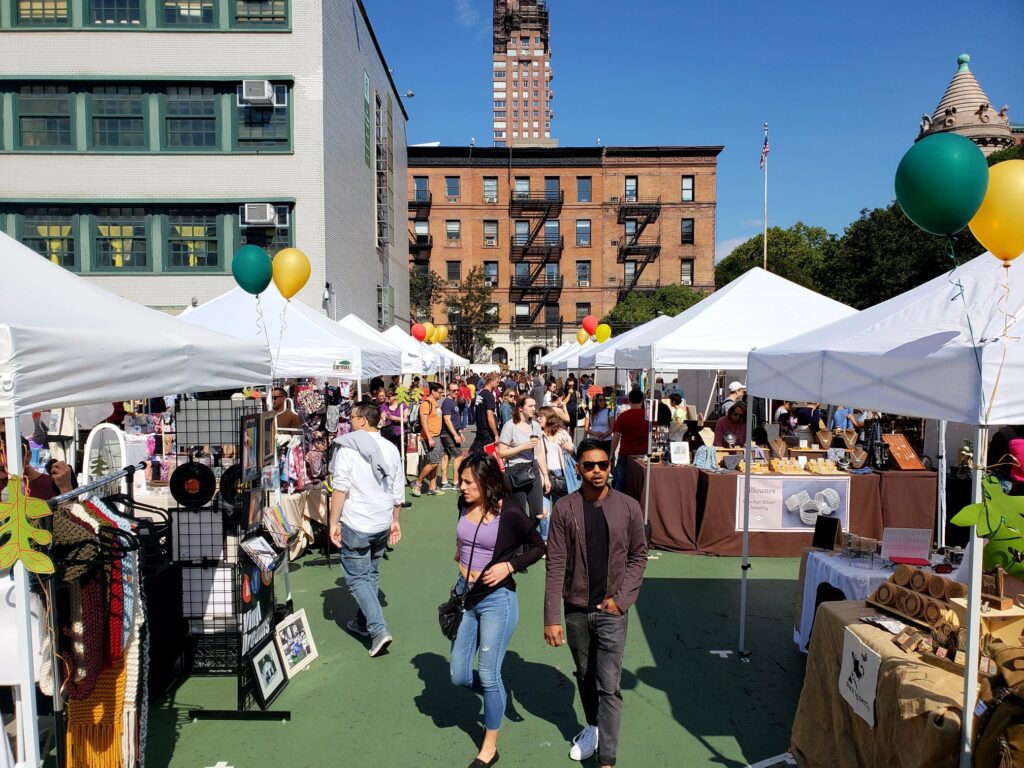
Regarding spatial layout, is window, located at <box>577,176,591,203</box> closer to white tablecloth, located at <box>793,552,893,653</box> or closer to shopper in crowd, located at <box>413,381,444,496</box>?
shopper in crowd, located at <box>413,381,444,496</box>

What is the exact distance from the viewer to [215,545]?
460 centimetres

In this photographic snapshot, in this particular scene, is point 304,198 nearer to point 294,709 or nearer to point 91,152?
point 91,152

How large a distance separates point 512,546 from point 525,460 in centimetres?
297

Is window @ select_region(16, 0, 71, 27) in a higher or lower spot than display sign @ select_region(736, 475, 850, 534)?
higher

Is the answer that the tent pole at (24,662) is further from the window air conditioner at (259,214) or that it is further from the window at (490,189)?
the window at (490,189)

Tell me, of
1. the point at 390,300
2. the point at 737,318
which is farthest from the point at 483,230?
the point at 737,318

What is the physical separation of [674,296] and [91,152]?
115ft

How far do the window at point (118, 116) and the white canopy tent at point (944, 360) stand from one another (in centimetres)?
2169

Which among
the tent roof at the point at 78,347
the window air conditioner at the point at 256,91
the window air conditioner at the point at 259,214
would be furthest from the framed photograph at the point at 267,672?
the window air conditioner at the point at 256,91

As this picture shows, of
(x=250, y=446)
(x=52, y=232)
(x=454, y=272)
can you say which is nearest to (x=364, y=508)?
(x=250, y=446)

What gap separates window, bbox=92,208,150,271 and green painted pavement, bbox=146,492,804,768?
17.7 meters

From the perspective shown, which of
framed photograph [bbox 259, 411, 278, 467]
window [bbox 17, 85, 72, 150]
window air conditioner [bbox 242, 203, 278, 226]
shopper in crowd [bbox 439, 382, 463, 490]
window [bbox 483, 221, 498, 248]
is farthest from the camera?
window [bbox 483, 221, 498, 248]

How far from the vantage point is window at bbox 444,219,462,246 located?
50.9 metres

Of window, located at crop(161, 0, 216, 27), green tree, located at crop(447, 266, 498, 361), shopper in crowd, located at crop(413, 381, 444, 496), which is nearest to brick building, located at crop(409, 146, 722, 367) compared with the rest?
green tree, located at crop(447, 266, 498, 361)
